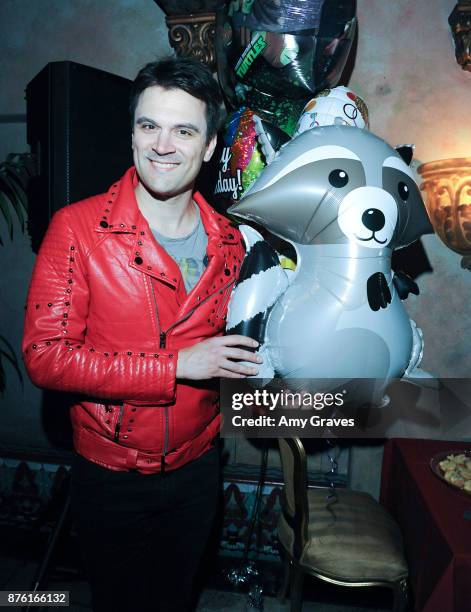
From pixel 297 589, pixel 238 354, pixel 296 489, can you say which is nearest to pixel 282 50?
pixel 238 354

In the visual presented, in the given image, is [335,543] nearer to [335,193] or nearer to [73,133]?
[335,193]

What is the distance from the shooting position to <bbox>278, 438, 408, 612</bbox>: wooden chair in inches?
60.2

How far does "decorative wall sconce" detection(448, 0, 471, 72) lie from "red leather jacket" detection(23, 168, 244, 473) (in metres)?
1.26

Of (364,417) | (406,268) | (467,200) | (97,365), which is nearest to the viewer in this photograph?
(97,365)

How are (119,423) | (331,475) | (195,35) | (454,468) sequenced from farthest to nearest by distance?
(331,475), (195,35), (454,468), (119,423)

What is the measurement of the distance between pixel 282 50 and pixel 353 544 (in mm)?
1553

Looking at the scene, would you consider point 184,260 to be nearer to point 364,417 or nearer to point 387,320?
point 387,320

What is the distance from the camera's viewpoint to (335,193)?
0.97 meters

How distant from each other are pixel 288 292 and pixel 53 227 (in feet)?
1.78

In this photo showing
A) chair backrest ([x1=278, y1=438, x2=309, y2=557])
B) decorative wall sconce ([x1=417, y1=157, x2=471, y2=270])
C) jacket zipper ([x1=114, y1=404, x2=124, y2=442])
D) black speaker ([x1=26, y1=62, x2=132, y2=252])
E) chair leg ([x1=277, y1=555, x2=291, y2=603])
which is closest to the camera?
jacket zipper ([x1=114, y1=404, x2=124, y2=442])

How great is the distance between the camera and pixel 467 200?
1622 millimetres

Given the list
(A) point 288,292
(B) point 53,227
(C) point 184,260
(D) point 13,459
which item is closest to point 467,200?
(A) point 288,292

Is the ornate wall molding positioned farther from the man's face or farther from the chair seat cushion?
the chair seat cushion

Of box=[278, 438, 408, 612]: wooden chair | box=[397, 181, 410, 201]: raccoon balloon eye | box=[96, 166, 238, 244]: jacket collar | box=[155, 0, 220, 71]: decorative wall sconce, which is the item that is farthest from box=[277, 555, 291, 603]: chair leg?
box=[155, 0, 220, 71]: decorative wall sconce
